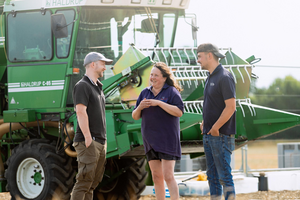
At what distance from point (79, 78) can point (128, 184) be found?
6.69 ft

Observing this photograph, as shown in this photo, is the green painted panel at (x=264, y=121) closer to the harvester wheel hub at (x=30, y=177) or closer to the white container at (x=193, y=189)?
the white container at (x=193, y=189)

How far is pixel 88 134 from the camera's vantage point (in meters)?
4.24

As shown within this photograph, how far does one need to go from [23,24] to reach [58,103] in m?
1.48

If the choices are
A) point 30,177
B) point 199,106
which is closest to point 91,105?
point 199,106

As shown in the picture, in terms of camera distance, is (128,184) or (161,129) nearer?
(161,129)

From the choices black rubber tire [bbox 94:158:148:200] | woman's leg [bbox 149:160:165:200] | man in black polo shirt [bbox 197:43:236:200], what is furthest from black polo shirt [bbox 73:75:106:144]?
black rubber tire [bbox 94:158:148:200]

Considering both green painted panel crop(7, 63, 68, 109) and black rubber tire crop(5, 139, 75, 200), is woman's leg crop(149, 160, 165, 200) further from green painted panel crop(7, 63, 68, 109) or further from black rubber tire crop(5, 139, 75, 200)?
green painted panel crop(7, 63, 68, 109)

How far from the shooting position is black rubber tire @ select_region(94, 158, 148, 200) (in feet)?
24.6

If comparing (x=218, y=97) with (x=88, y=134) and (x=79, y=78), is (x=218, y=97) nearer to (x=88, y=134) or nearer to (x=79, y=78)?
(x=88, y=134)

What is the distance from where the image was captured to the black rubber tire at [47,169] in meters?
6.44

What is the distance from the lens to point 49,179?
21.1 ft

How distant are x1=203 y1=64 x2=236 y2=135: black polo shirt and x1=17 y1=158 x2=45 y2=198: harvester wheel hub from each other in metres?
3.42

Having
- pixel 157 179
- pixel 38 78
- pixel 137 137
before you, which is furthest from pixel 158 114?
pixel 38 78

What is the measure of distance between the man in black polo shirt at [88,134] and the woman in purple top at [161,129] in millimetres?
411
